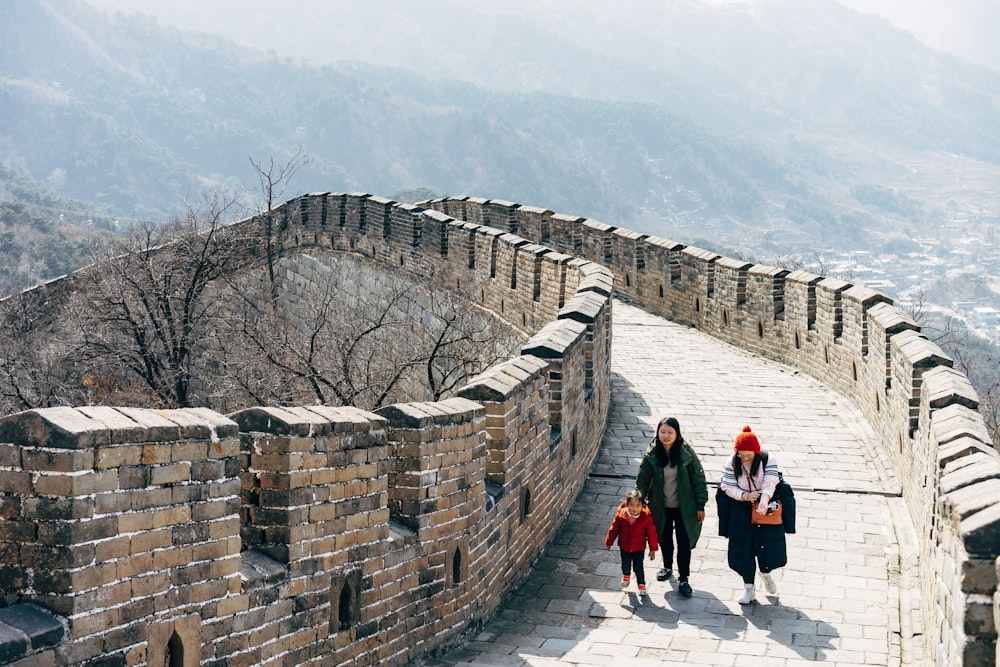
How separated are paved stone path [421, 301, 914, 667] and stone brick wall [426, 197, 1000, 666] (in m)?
0.21

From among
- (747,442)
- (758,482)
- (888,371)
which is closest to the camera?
(747,442)

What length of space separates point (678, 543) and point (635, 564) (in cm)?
29

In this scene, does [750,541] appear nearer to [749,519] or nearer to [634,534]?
[749,519]

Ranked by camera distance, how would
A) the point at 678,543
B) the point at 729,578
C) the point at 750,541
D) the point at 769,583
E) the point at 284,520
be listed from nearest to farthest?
the point at 284,520, the point at 750,541, the point at 769,583, the point at 678,543, the point at 729,578

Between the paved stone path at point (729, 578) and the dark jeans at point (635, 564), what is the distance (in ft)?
0.47

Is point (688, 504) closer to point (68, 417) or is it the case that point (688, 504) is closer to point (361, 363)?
point (68, 417)

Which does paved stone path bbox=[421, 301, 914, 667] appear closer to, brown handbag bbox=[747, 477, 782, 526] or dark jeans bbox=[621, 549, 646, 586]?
dark jeans bbox=[621, 549, 646, 586]

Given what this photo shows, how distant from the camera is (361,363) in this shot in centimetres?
1861

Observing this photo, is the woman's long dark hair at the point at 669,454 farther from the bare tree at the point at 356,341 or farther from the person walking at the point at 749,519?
the bare tree at the point at 356,341

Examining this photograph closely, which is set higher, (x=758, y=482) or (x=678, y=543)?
(x=758, y=482)

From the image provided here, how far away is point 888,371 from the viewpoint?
1098 centimetres

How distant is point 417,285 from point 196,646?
15.7 metres

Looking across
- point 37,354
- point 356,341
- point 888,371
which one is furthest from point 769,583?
point 37,354

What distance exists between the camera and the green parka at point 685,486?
7738 millimetres
